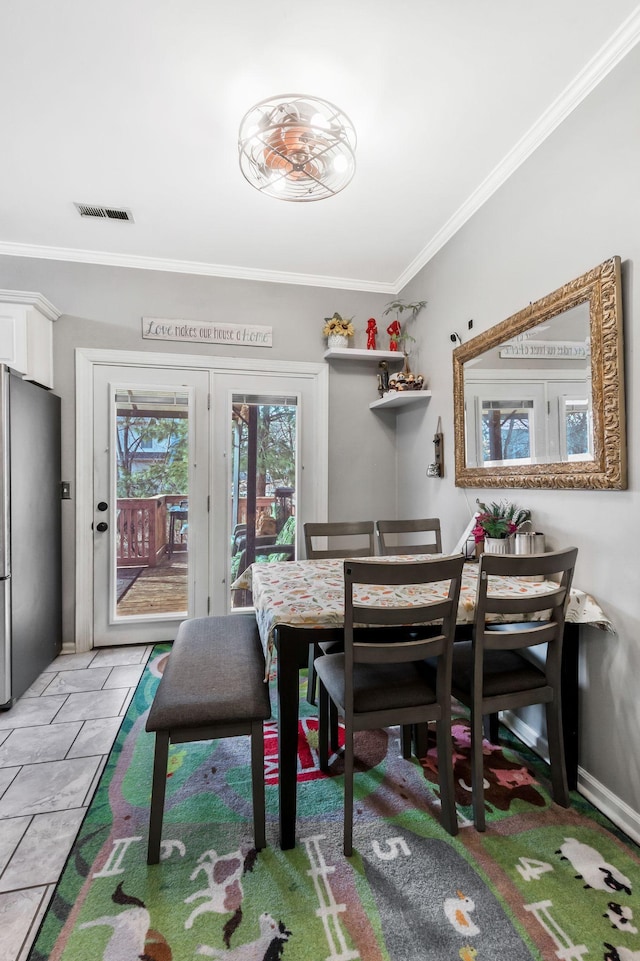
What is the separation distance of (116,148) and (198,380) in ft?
4.77

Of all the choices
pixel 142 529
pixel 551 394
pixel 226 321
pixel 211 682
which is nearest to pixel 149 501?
pixel 142 529

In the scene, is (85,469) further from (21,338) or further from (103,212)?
(103,212)

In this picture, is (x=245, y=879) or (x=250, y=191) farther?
(x=250, y=191)

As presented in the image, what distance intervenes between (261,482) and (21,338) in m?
1.77

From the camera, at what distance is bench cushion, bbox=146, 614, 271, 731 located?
4.61ft

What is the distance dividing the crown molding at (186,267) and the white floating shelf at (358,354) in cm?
55

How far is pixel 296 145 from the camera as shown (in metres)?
1.81

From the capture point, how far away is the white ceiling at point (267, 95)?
150 centimetres

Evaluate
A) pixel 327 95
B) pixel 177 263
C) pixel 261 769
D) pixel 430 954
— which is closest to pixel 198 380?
pixel 177 263

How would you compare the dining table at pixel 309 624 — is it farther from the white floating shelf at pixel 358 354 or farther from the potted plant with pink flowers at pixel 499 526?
the white floating shelf at pixel 358 354

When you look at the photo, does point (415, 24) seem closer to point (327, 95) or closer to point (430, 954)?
point (327, 95)

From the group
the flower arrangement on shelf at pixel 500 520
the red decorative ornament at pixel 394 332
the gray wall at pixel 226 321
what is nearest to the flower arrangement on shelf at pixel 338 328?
the gray wall at pixel 226 321

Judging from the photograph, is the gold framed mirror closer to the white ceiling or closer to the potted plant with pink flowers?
A: the potted plant with pink flowers

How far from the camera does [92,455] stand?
3109mm
